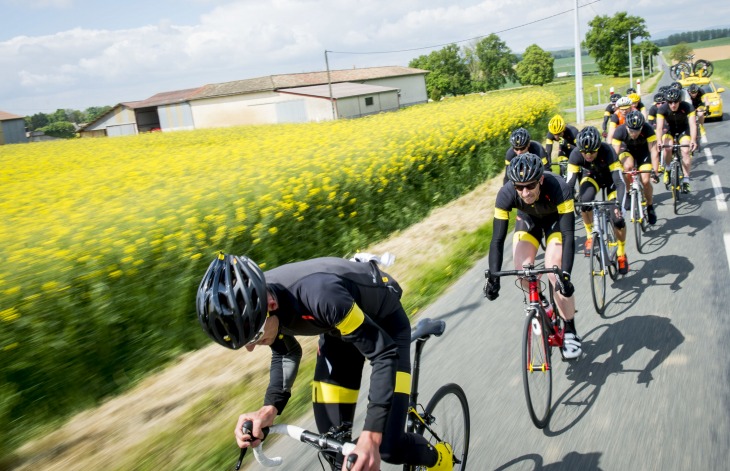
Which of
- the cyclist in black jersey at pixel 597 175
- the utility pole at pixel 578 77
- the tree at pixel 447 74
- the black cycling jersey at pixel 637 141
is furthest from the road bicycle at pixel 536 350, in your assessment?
the tree at pixel 447 74

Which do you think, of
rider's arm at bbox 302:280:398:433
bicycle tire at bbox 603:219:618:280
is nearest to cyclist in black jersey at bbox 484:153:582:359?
bicycle tire at bbox 603:219:618:280

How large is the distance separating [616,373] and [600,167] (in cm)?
355

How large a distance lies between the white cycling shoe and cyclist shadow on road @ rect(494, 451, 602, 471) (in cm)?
115

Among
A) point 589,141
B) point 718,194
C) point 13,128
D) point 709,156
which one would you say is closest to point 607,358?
point 589,141

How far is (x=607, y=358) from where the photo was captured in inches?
211

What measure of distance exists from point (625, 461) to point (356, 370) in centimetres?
211

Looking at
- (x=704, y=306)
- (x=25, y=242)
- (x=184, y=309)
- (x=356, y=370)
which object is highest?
(x=25, y=242)

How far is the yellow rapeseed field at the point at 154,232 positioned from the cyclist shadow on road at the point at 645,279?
454cm

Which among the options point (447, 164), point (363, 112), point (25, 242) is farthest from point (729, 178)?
point (363, 112)

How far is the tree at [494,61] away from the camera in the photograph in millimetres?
122500

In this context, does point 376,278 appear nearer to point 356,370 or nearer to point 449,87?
point 356,370

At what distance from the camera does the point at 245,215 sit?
26.6ft

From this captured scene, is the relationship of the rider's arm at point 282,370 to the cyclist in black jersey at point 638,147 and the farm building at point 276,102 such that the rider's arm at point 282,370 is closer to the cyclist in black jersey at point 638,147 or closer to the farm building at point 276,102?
the cyclist in black jersey at point 638,147

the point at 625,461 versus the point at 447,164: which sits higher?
the point at 447,164
